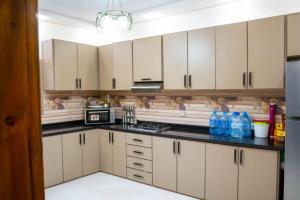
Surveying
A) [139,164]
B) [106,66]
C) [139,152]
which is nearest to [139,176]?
[139,164]

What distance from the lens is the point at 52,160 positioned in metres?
3.58

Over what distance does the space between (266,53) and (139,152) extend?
2.13 meters

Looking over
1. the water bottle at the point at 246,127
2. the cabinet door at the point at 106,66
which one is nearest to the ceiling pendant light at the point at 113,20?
the cabinet door at the point at 106,66

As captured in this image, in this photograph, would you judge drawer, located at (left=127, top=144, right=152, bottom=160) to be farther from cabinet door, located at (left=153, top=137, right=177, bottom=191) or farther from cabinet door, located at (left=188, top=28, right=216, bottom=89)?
Result: cabinet door, located at (left=188, top=28, right=216, bottom=89)

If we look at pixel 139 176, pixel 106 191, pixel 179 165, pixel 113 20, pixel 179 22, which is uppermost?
pixel 179 22

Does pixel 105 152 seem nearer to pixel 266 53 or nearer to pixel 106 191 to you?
pixel 106 191

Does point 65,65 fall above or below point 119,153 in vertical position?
above

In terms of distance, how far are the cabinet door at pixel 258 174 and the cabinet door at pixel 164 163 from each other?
2.91 ft

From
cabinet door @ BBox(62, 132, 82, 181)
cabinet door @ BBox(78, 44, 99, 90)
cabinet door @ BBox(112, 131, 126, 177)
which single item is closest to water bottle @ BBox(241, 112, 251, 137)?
cabinet door @ BBox(112, 131, 126, 177)

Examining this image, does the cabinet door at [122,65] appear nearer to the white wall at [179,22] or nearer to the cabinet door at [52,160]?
the white wall at [179,22]

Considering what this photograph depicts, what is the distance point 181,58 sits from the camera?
342 centimetres

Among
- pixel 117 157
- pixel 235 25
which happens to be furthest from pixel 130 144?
pixel 235 25

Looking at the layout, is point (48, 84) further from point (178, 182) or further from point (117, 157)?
point (178, 182)

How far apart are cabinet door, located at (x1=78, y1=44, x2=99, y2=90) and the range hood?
83cm
